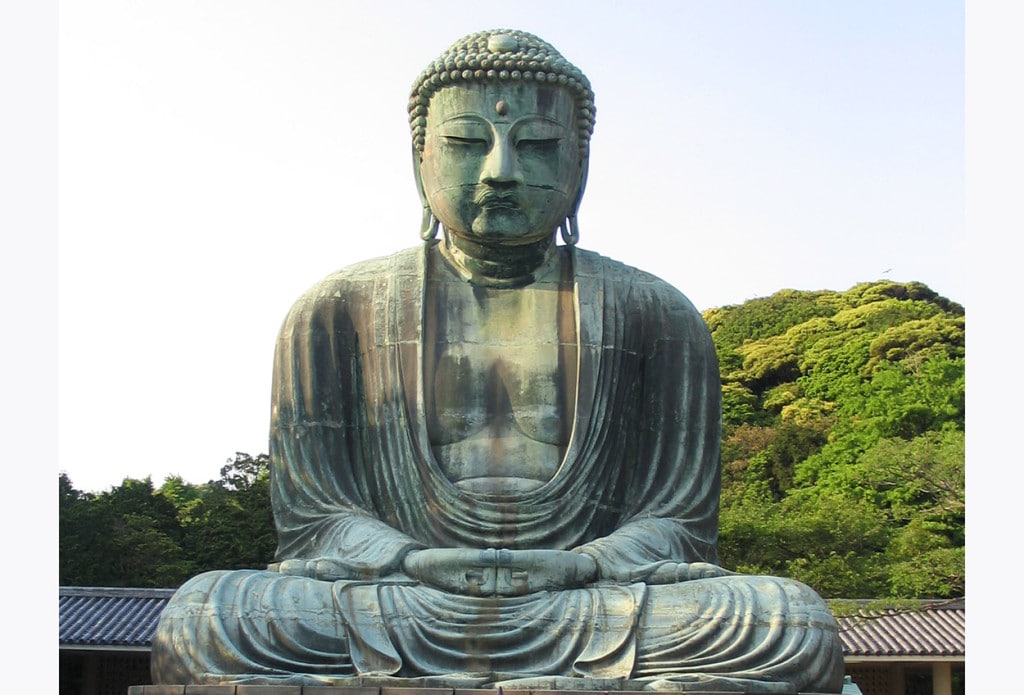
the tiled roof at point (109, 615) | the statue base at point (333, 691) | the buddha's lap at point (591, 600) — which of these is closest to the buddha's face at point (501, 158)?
the buddha's lap at point (591, 600)

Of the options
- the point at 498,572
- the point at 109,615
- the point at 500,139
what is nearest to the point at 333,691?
the point at 498,572

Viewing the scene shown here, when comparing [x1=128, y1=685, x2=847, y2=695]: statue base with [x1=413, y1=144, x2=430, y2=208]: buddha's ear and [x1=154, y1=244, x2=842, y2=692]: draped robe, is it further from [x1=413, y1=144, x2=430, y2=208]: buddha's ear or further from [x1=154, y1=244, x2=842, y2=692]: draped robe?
[x1=413, y1=144, x2=430, y2=208]: buddha's ear

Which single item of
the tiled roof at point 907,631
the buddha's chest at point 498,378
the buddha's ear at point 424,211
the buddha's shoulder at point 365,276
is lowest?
the tiled roof at point 907,631

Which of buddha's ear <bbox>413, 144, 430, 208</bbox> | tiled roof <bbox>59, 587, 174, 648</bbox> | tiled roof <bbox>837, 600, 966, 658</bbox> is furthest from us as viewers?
tiled roof <bbox>837, 600, 966, 658</bbox>

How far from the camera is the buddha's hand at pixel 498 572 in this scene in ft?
29.0

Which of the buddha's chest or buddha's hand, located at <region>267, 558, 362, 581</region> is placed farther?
the buddha's chest

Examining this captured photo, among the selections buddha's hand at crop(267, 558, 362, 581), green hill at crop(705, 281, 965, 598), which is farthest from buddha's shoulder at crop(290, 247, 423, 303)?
green hill at crop(705, 281, 965, 598)

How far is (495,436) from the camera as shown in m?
9.82

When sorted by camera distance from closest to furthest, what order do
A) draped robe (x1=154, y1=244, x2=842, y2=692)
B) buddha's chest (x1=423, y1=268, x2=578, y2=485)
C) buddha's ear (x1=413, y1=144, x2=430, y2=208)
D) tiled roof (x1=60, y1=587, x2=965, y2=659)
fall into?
draped robe (x1=154, y1=244, x2=842, y2=692)
buddha's chest (x1=423, y1=268, x2=578, y2=485)
buddha's ear (x1=413, y1=144, x2=430, y2=208)
tiled roof (x1=60, y1=587, x2=965, y2=659)

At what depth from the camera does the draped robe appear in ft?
28.0

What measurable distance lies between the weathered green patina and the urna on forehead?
0.04ft

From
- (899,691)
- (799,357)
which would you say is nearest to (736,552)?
(899,691)

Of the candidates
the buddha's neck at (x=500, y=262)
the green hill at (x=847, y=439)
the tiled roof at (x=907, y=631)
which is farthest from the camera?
the green hill at (x=847, y=439)

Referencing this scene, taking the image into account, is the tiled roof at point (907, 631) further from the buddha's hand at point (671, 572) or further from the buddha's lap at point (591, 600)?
the buddha's lap at point (591, 600)
